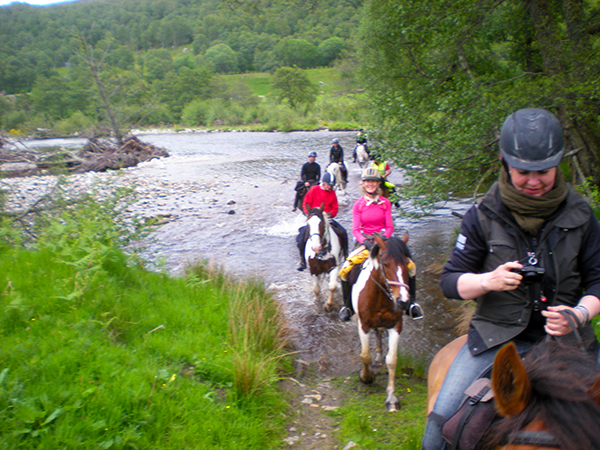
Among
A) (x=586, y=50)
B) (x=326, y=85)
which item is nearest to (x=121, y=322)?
(x=586, y=50)

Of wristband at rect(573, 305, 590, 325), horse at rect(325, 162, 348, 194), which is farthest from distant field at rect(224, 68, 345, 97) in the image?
wristband at rect(573, 305, 590, 325)

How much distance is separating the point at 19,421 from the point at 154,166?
30.0 metres

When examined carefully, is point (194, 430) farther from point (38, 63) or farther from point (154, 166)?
point (38, 63)

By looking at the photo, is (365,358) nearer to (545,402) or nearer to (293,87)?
(545,402)

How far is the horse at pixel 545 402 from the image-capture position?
1368 mm

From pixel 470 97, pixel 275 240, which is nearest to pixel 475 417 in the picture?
pixel 470 97

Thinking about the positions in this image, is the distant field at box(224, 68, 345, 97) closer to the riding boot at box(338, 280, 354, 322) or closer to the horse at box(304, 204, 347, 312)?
the horse at box(304, 204, 347, 312)

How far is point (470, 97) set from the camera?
26.5 ft

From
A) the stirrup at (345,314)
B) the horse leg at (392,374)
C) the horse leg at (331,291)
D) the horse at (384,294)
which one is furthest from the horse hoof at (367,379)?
the horse leg at (331,291)

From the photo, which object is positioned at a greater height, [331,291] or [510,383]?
[510,383]

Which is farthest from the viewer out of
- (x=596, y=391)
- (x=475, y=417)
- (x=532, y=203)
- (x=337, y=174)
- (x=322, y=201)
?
(x=337, y=174)

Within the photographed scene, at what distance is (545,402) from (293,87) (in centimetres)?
8608

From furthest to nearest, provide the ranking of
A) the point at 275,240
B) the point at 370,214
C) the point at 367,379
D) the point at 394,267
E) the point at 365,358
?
the point at 275,240 → the point at 370,214 → the point at 367,379 → the point at 365,358 → the point at 394,267

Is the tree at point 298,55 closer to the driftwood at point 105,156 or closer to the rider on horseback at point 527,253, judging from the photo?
the driftwood at point 105,156
